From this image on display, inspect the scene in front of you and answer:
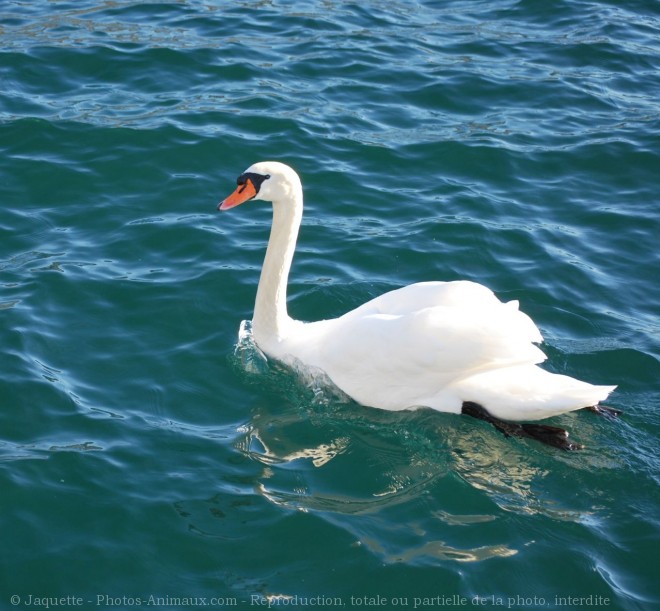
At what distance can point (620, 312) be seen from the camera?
336 inches

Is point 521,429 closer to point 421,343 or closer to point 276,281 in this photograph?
point 421,343

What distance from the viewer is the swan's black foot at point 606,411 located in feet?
23.3

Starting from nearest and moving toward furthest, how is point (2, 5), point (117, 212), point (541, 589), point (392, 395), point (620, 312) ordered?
point (541, 589)
point (392, 395)
point (620, 312)
point (117, 212)
point (2, 5)

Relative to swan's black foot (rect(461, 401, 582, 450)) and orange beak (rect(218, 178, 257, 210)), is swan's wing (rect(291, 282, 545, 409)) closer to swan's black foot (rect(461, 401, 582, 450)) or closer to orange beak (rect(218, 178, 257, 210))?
swan's black foot (rect(461, 401, 582, 450))

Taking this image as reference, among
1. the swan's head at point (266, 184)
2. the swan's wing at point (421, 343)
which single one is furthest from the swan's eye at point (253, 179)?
the swan's wing at point (421, 343)

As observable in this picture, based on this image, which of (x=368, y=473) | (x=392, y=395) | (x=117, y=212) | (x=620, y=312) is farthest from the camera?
(x=117, y=212)

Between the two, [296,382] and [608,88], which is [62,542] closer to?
[296,382]

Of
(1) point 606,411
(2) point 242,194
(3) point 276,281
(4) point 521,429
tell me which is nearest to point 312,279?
(3) point 276,281

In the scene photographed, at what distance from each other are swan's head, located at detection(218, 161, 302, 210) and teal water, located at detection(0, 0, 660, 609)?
121 centimetres

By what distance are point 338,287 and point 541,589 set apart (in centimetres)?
378

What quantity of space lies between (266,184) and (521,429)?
2.56 meters

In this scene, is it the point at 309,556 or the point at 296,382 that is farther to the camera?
the point at 296,382

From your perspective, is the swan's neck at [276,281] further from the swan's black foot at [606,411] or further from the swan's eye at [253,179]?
the swan's black foot at [606,411]

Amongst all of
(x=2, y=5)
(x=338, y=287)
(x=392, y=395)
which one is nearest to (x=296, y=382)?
(x=392, y=395)
